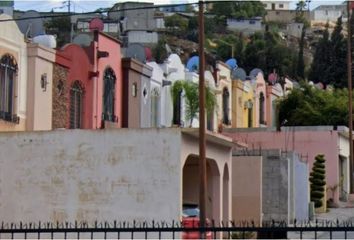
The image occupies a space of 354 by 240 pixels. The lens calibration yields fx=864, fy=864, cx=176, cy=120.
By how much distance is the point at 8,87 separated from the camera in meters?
28.0

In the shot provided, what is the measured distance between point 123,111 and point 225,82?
1571cm

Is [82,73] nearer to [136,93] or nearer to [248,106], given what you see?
[136,93]

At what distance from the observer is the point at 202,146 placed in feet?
79.0

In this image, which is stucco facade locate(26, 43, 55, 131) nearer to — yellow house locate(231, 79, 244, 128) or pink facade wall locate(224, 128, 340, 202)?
pink facade wall locate(224, 128, 340, 202)

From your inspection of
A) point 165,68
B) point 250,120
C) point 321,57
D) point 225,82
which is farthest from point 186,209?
point 321,57

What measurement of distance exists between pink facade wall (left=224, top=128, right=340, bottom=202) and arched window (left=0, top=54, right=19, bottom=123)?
68.5 ft

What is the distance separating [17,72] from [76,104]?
3.45 metres

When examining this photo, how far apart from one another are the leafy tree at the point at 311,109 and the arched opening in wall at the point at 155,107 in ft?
80.6

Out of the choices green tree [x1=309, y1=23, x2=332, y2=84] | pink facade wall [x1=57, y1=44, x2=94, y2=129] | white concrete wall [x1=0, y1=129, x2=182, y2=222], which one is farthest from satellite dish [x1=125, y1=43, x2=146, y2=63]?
green tree [x1=309, y1=23, x2=332, y2=84]

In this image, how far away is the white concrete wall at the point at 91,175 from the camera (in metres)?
23.8

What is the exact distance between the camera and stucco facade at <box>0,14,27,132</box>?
27625 mm

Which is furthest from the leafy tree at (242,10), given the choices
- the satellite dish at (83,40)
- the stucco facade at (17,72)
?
the stucco facade at (17,72)

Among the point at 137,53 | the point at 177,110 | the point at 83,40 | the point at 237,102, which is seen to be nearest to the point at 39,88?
the point at 83,40

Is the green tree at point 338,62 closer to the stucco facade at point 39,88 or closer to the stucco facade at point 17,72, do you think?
the stucco facade at point 39,88
